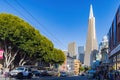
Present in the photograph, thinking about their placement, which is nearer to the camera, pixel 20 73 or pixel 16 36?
pixel 20 73

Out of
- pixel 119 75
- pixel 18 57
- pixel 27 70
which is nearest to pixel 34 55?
pixel 18 57

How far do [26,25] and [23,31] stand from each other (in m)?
2.58

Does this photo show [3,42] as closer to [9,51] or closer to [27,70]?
[9,51]

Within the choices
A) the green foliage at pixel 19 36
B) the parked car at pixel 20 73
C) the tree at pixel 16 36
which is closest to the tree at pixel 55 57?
the green foliage at pixel 19 36

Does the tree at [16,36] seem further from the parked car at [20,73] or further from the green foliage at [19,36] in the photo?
the parked car at [20,73]

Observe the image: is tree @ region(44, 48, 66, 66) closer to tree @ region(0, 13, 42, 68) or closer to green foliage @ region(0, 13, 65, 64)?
green foliage @ region(0, 13, 65, 64)

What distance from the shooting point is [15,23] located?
2432 inches

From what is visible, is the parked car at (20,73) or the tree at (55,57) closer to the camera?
the parked car at (20,73)

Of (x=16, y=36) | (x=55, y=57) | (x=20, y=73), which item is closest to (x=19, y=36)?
(x=16, y=36)

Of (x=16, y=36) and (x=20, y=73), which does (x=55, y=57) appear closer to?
(x=16, y=36)

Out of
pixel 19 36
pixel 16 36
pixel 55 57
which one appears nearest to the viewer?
pixel 16 36

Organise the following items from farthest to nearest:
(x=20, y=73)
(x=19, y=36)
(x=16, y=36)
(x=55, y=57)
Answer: (x=55, y=57)
(x=19, y=36)
(x=16, y=36)
(x=20, y=73)

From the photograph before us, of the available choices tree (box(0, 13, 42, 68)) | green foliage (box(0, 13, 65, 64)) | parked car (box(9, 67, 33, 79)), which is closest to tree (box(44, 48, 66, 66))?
green foliage (box(0, 13, 65, 64))

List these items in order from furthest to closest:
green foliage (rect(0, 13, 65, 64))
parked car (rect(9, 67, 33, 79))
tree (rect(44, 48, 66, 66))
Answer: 1. tree (rect(44, 48, 66, 66))
2. green foliage (rect(0, 13, 65, 64))
3. parked car (rect(9, 67, 33, 79))
